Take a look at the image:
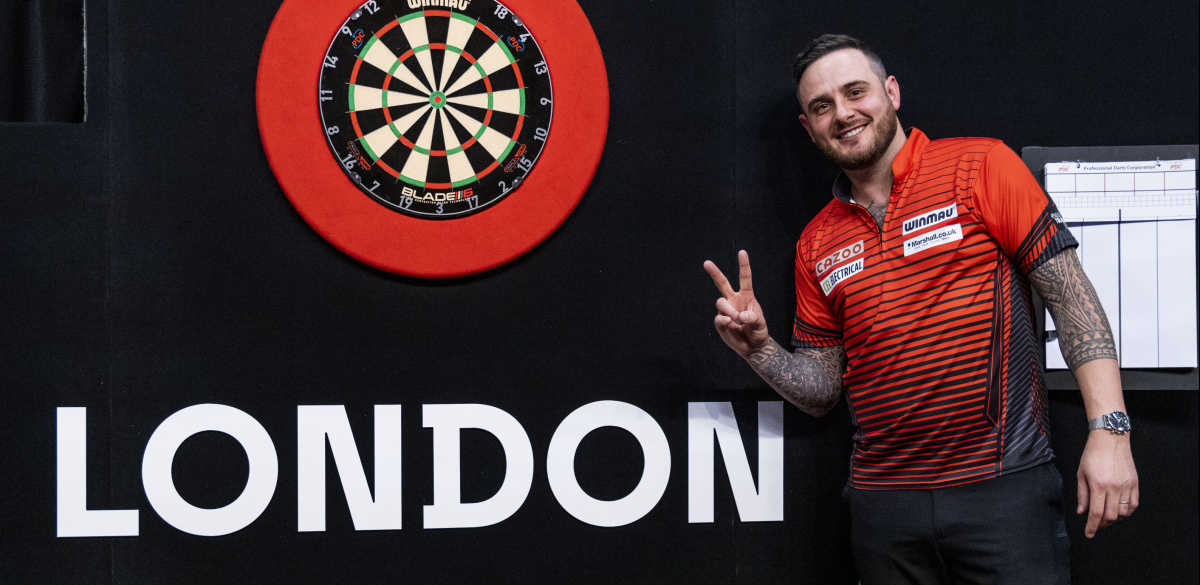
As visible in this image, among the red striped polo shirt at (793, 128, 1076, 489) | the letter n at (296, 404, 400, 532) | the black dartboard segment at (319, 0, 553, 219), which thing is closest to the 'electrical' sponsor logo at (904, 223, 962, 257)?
the red striped polo shirt at (793, 128, 1076, 489)

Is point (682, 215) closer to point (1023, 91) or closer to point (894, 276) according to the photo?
point (894, 276)

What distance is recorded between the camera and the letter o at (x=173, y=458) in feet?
5.85

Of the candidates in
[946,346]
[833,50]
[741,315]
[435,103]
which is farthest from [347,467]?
[833,50]

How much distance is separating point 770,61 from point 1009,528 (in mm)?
1179

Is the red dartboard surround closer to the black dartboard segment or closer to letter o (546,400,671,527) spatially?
the black dartboard segment

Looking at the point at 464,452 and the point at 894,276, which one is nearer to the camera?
the point at 894,276

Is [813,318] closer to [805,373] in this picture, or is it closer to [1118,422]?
[805,373]

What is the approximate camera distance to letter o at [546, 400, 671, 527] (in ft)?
6.06

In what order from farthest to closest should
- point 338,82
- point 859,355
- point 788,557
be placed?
point 788,557 → point 338,82 → point 859,355

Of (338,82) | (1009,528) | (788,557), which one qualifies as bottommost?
(788,557)

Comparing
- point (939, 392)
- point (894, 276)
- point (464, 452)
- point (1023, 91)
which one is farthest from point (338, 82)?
point (1023, 91)

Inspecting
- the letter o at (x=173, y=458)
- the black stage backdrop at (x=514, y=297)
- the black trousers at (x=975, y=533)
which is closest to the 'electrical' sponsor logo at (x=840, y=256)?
the black stage backdrop at (x=514, y=297)

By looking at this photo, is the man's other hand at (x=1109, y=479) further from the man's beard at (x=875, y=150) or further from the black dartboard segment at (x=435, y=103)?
the black dartboard segment at (x=435, y=103)

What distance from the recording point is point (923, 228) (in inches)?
61.1
